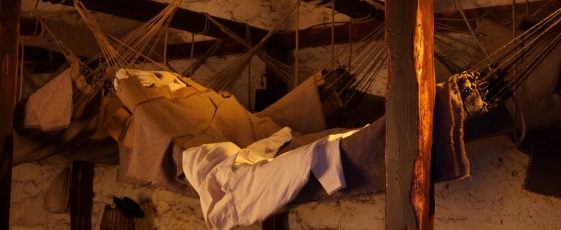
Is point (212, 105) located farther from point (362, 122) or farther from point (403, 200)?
point (403, 200)

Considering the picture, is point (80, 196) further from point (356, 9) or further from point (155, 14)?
point (356, 9)

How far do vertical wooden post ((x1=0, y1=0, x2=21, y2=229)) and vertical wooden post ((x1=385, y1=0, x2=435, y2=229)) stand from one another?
1988 mm

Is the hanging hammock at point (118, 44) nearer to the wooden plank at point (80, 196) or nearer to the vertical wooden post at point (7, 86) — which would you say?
the vertical wooden post at point (7, 86)

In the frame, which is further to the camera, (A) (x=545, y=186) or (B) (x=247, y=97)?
(B) (x=247, y=97)

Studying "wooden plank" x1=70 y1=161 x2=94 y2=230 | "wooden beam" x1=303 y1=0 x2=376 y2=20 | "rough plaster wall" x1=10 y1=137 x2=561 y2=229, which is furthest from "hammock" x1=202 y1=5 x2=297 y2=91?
"wooden plank" x1=70 y1=161 x2=94 y2=230

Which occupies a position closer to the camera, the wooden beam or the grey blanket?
the grey blanket

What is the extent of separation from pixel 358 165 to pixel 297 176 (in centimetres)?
19

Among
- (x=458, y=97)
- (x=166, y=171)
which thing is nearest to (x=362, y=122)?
(x=166, y=171)

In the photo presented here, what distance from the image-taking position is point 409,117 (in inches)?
88.7

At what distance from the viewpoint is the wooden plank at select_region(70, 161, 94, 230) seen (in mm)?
5598

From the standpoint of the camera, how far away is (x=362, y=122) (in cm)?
381

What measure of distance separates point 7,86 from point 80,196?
2145 mm

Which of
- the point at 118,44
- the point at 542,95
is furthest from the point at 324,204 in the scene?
the point at 542,95

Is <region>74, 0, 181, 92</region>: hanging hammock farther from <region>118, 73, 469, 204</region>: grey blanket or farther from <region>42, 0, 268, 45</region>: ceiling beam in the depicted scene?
<region>118, 73, 469, 204</region>: grey blanket
